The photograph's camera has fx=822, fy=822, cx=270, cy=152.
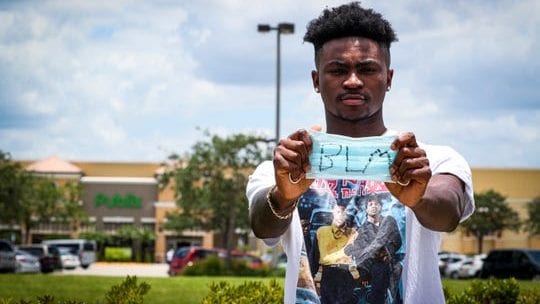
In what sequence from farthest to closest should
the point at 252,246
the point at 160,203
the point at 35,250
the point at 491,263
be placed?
the point at 160,203, the point at 252,246, the point at 35,250, the point at 491,263

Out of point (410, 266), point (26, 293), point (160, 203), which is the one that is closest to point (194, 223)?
point (160, 203)

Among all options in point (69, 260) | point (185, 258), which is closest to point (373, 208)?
point (185, 258)

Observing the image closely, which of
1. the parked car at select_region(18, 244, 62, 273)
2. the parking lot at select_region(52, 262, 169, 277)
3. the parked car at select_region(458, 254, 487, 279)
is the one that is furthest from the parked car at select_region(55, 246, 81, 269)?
the parked car at select_region(458, 254, 487, 279)

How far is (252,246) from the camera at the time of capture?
6219cm

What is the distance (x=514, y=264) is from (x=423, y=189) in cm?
2714

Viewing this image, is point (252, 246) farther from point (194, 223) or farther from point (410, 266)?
point (410, 266)

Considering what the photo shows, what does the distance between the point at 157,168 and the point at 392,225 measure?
67.4 meters

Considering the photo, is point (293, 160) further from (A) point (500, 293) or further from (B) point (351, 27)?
(A) point (500, 293)

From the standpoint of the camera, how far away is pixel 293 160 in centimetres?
235

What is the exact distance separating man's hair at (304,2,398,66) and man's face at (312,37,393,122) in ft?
0.09

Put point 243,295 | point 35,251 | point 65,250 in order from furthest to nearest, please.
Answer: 1. point 65,250
2. point 35,251
3. point 243,295

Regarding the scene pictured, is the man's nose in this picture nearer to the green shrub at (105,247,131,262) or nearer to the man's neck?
the man's neck

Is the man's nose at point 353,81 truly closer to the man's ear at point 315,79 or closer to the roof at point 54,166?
Result: the man's ear at point 315,79

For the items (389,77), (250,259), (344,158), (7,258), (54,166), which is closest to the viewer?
(344,158)
